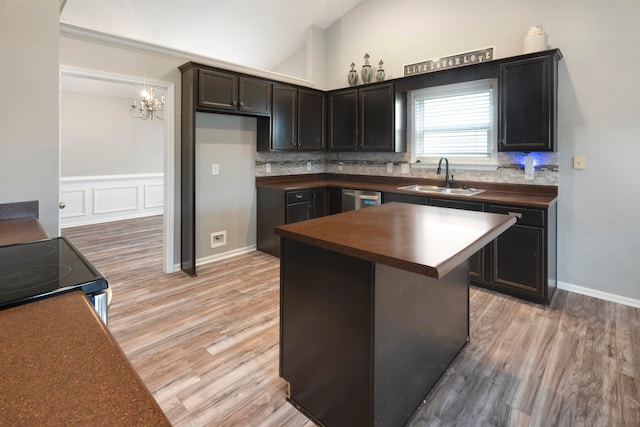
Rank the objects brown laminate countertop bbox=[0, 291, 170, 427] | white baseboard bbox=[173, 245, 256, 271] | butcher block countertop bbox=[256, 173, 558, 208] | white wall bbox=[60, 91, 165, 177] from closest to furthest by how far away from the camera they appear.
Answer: brown laminate countertop bbox=[0, 291, 170, 427] < butcher block countertop bbox=[256, 173, 558, 208] < white baseboard bbox=[173, 245, 256, 271] < white wall bbox=[60, 91, 165, 177]

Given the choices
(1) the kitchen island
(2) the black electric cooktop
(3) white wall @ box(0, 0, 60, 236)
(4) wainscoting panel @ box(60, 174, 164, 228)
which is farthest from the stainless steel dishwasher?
(4) wainscoting panel @ box(60, 174, 164, 228)

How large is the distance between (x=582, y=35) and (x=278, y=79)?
123 inches

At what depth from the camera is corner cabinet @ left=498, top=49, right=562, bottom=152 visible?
9.97ft

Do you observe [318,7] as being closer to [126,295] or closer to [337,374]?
[126,295]

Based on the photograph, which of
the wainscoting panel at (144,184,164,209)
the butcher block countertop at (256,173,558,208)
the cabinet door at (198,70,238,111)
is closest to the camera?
the butcher block countertop at (256,173,558,208)

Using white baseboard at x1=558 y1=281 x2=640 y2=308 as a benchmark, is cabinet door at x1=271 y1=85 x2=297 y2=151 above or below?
above

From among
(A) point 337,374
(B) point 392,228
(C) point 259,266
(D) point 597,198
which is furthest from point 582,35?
(C) point 259,266

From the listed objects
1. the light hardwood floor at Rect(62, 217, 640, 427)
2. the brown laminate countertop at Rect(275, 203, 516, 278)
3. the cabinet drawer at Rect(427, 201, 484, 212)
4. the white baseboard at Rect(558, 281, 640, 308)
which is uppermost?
the cabinet drawer at Rect(427, 201, 484, 212)

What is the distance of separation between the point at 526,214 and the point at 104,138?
7086mm

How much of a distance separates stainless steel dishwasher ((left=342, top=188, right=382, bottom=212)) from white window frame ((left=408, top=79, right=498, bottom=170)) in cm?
74

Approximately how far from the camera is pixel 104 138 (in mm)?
6785

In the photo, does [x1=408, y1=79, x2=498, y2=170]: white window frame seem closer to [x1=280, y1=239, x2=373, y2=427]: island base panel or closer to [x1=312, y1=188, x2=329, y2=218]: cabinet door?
[x1=312, y1=188, x2=329, y2=218]: cabinet door

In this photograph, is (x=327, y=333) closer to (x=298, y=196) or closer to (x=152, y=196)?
(x=298, y=196)

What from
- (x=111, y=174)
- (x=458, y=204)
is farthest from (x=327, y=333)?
(x=111, y=174)
